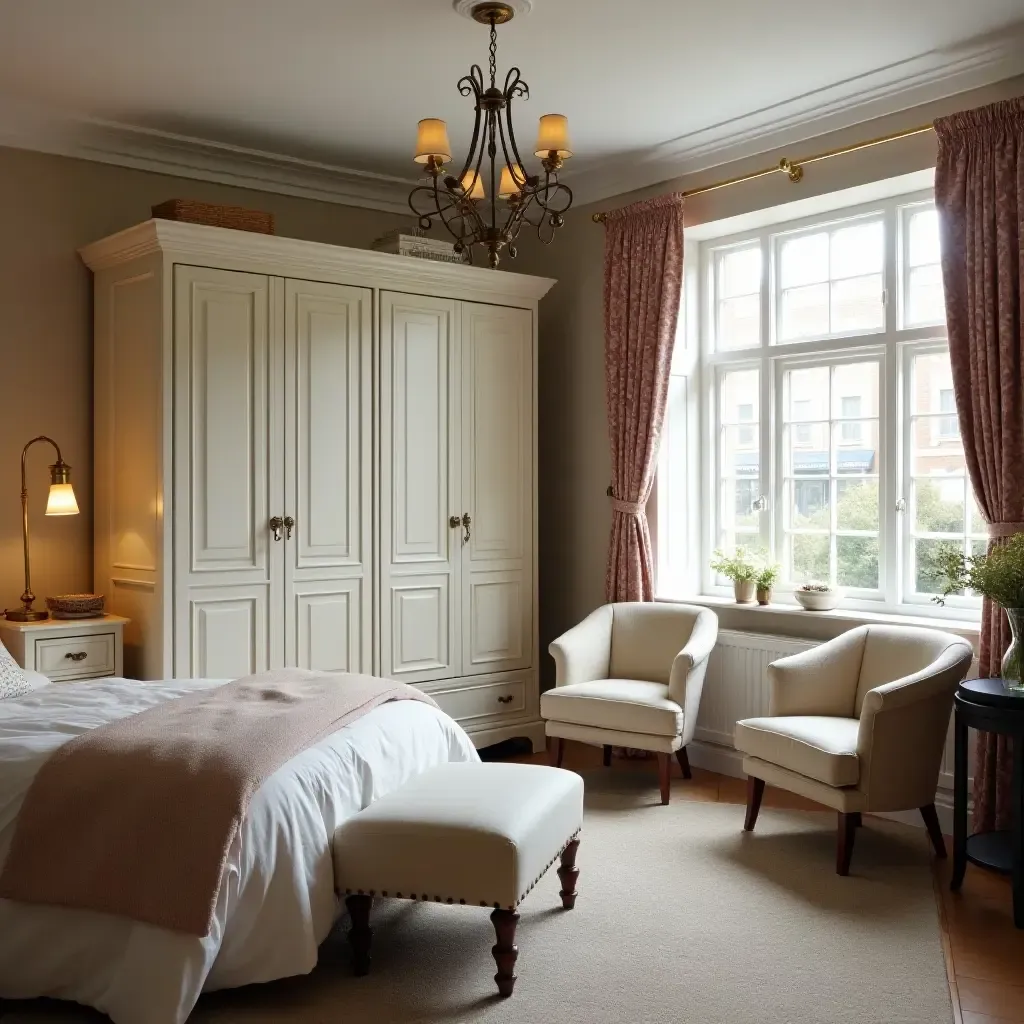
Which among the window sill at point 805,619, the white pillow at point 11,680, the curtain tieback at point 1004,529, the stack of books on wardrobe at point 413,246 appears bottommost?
the white pillow at point 11,680

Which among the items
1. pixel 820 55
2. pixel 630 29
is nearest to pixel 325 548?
pixel 630 29

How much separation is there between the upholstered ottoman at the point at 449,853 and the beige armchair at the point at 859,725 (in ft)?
3.94

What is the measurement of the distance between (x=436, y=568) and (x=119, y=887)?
A: 8.90 feet

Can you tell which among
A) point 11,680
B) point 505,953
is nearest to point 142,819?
point 505,953

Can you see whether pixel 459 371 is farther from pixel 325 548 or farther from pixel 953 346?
pixel 953 346

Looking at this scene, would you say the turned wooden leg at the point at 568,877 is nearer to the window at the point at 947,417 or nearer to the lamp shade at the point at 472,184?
the lamp shade at the point at 472,184

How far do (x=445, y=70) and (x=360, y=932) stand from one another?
3058 millimetres

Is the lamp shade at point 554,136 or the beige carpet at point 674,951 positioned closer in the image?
the beige carpet at point 674,951

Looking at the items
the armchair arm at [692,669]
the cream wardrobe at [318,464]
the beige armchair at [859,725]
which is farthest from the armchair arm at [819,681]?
the cream wardrobe at [318,464]

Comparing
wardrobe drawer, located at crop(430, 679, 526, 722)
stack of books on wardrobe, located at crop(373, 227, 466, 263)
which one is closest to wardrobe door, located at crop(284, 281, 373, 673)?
stack of books on wardrobe, located at crop(373, 227, 466, 263)

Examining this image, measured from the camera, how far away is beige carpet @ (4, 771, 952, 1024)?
8.95ft

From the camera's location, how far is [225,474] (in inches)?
175

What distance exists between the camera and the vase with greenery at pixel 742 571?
4.95m

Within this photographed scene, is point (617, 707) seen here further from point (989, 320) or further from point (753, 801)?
point (989, 320)
